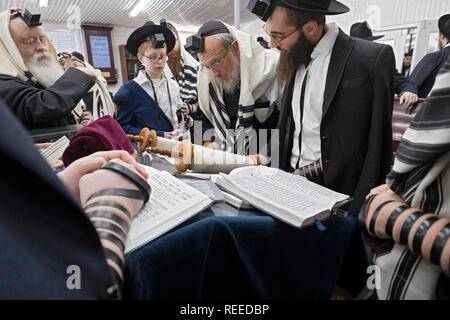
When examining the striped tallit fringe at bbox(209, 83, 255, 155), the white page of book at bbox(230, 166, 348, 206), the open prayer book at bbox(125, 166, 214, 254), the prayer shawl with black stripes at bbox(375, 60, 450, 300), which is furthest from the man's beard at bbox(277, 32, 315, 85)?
the open prayer book at bbox(125, 166, 214, 254)

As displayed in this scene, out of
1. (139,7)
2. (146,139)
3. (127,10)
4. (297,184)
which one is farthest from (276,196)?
(127,10)

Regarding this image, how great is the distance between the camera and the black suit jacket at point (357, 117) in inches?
56.2

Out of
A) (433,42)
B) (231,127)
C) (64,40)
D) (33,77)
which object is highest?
(64,40)

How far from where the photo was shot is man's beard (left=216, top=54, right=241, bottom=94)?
2043mm

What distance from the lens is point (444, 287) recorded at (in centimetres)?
63

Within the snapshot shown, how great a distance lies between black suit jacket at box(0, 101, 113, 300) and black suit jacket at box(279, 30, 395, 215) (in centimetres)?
139

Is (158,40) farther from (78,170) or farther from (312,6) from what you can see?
(78,170)

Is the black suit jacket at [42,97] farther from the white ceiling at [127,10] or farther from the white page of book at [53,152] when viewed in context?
the white ceiling at [127,10]

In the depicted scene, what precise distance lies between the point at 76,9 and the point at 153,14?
2.16 metres

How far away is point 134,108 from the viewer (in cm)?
262

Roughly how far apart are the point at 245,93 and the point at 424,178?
145 centimetres

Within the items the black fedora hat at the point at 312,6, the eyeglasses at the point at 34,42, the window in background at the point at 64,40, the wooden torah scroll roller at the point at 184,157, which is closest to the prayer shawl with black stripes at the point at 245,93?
the black fedora hat at the point at 312,6
